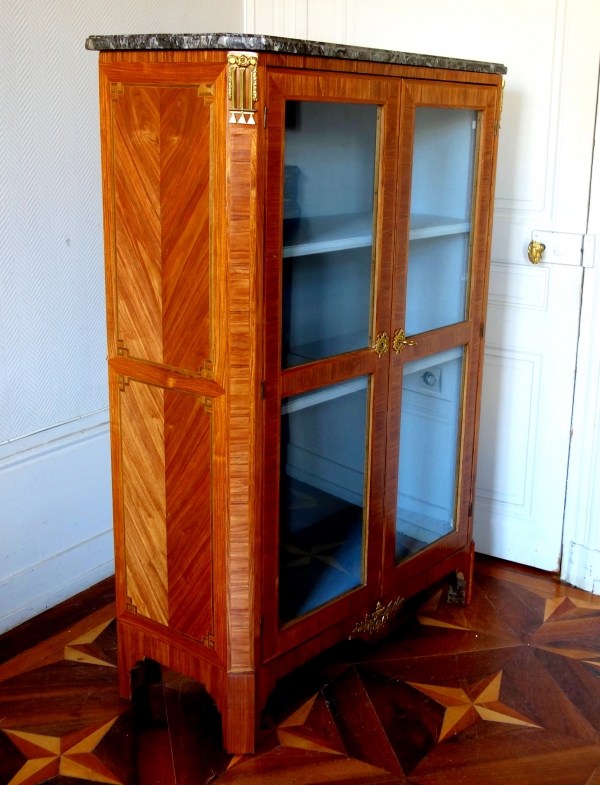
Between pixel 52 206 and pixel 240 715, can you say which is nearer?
pixel 240 715

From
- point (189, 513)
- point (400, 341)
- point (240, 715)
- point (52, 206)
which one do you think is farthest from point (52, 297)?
point (240, 715)

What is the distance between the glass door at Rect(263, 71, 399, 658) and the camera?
1.62m

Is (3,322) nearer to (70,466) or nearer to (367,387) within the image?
(70,466)

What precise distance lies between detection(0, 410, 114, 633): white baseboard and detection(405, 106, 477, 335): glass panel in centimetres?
96

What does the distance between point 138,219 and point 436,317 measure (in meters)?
0.76

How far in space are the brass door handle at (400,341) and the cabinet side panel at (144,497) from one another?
531 millimetres

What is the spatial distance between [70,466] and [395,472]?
893 mm

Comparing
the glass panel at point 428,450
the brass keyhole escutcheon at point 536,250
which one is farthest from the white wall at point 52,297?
the brass keyhole escutcheon at point 536,250

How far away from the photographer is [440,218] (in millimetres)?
2037

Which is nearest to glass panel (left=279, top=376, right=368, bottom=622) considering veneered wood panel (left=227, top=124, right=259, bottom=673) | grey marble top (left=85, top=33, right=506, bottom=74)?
veneered wood panel (left=227, top=124, right=259, bottom=673)

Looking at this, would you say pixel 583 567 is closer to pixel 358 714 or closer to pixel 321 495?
pixel 358 714

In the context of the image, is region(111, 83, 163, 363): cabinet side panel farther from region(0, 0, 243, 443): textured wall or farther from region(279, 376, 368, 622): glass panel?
region(0, 0, 243, 443): textured wall

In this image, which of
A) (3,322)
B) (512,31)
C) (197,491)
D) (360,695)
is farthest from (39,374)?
(512,31)

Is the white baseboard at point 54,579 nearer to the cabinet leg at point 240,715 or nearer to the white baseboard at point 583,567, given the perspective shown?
the cabinet leg at point 240,715
